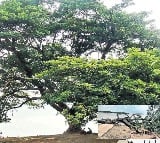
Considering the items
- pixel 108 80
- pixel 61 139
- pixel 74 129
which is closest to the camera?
pixel 108 80

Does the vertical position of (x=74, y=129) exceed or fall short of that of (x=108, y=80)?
it falls short

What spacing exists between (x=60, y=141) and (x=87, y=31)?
240 cm

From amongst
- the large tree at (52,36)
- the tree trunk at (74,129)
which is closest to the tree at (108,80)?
the large tree at (52,36)

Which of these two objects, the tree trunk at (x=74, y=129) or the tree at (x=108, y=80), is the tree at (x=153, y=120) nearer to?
the tree at (x=108, y=80)

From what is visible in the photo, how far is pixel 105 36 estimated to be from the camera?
421 inches

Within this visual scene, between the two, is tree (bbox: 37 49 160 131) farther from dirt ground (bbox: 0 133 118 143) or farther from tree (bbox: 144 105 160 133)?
dirt ground (bbox: 0 133 118 143)

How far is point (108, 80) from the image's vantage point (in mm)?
9023

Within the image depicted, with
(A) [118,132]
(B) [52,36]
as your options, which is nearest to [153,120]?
(A) [118,132]

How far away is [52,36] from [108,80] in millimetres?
2346

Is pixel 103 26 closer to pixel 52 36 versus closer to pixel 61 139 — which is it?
pixel 52 36

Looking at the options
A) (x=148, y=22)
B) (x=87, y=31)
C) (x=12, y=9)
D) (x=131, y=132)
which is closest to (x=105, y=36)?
(x=87, y=31)

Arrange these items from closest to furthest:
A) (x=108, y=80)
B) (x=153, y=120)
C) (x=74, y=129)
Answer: (x=153, y=120) < (x=108, y=80) < (x=74, y=129)

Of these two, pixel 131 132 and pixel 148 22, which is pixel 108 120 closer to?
pixel 131 132

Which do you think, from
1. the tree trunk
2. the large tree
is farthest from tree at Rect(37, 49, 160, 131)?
the tree trunk
